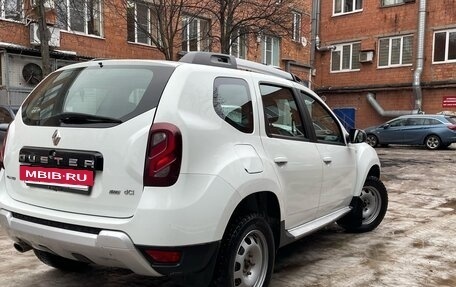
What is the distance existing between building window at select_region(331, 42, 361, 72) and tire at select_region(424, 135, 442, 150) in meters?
9.47

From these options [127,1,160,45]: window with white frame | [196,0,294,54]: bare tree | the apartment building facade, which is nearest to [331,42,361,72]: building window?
the apartment building facade

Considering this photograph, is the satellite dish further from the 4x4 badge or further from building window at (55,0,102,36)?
the 4x4 badge

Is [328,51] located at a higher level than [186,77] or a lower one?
higher

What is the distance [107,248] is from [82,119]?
891mm

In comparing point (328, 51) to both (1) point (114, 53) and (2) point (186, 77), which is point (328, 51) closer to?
(1) point (114, 53)

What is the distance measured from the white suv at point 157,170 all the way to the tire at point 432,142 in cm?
1751

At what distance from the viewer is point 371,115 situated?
91.0 feet

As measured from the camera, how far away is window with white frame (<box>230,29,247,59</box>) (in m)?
14.5

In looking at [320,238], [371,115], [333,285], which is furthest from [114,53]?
[371,115]

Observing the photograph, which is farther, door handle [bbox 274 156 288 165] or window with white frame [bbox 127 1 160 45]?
window with white frame [bbox 127 1 160 45]

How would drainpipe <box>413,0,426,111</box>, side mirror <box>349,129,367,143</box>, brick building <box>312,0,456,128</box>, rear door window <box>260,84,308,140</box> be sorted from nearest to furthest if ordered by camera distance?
rear door window <box>260,84,308,140</box> → side mirror <box>349,129,367,143</box> → brick building <box>312,0,456,128</box> → drainpipe <box>413,0,426,111</box>

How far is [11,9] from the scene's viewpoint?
44.9 feet

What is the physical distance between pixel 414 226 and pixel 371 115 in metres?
22.5

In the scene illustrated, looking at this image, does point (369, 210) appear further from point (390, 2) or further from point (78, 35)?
point (390, 2)
